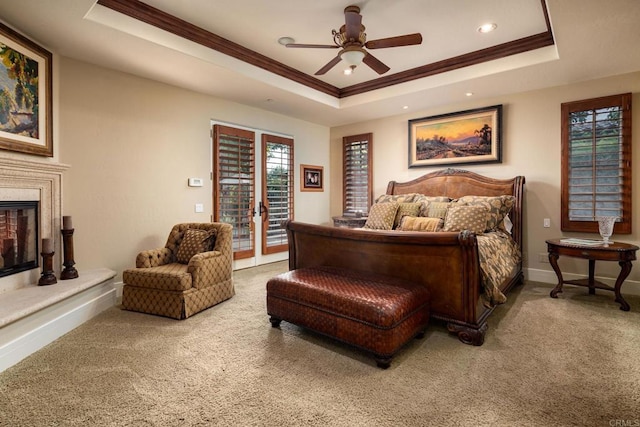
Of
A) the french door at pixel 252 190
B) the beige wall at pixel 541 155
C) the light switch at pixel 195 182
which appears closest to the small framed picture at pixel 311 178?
the french door at pixel 252 190

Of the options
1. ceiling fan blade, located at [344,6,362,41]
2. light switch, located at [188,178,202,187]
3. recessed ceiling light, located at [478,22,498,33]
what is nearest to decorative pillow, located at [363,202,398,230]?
recessed ceiling light, located at [478,22,498,33]

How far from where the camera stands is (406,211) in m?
4.57

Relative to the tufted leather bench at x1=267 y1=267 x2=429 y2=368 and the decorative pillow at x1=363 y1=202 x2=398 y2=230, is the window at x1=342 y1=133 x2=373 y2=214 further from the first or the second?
the tufted leather bench at x1=267 y1=267 x2=429 y2=368

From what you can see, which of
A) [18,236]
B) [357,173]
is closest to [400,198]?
[357,173]

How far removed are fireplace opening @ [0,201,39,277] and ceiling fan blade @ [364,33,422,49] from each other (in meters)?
3.56

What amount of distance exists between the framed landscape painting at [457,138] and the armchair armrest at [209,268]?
142 inches

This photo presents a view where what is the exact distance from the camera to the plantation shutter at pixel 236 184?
4.83m

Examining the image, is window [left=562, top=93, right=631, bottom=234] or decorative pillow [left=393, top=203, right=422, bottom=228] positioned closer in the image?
window [left=562, top=93, right=631, bottom=234]

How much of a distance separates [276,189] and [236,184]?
0.85m

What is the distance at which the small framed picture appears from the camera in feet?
20.4

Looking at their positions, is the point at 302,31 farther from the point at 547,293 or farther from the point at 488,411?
the point at 547,293

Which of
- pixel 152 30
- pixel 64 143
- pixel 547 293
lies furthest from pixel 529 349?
pixel 64 143

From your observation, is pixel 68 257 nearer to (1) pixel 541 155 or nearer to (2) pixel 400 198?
(2) pixel 400 198

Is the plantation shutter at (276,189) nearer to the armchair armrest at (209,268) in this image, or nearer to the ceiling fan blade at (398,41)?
the armchair armrest at (209,268)
